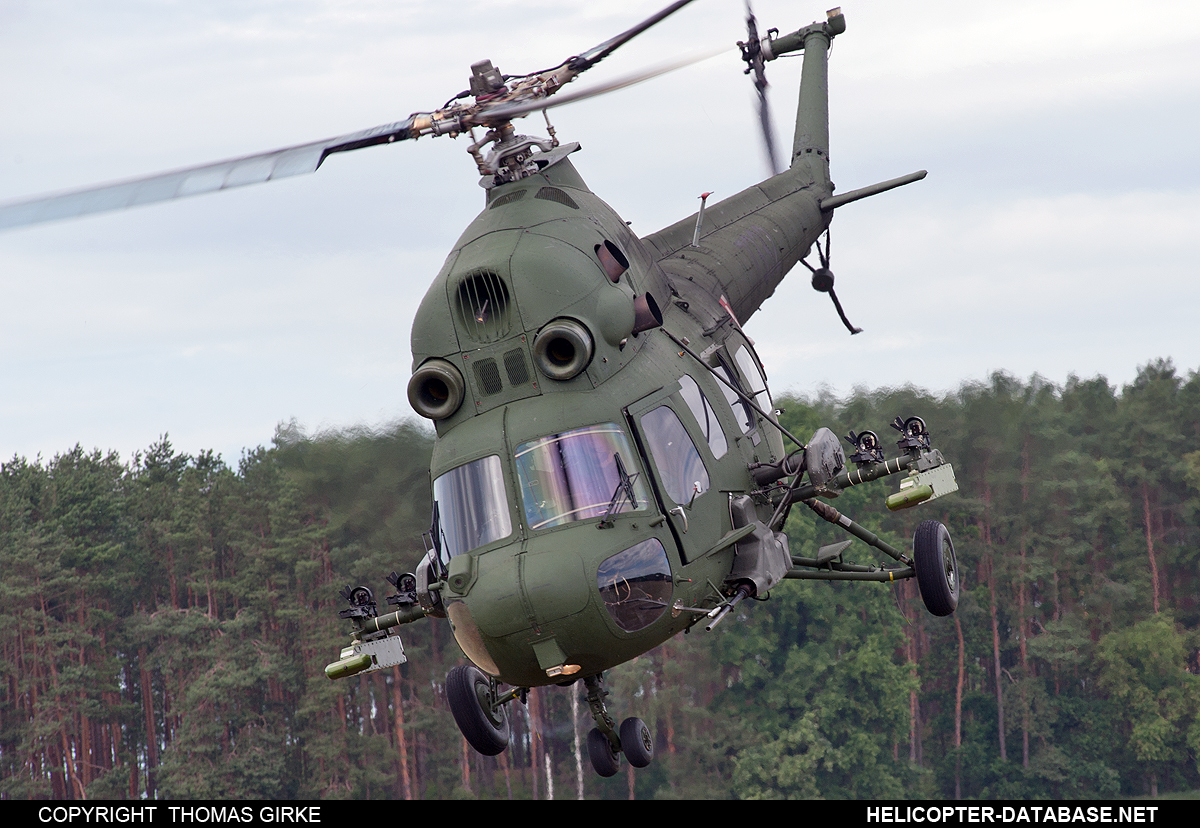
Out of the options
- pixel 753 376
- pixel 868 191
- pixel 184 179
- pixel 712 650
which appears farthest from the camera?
pixel 712 650

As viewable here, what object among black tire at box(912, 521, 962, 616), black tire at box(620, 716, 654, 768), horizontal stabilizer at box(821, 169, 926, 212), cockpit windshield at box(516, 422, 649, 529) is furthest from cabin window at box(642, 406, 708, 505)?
horizontal stabilizer at box(821, 169, 926, 212)

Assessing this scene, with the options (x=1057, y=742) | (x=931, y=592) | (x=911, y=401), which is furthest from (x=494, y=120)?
(x=1057, y=742)

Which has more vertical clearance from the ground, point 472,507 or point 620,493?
point 472,507

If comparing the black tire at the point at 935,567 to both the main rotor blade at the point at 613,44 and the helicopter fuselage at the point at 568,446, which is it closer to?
the helicopter fuselage at the point at 568,446

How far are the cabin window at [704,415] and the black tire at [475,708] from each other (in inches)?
141

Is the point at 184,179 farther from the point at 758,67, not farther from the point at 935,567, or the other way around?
the point at 758,67

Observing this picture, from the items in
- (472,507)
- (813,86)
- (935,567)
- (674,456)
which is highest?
(813,86)

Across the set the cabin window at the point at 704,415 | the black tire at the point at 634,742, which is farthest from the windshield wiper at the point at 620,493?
the black tire at the point at 634,742

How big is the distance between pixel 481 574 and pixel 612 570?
1175 mm

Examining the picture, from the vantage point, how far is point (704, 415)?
1506cm

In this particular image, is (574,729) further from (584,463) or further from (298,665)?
(584,463)

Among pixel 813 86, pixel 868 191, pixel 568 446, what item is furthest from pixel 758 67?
pixel 568 446

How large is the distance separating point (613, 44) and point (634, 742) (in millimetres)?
7107

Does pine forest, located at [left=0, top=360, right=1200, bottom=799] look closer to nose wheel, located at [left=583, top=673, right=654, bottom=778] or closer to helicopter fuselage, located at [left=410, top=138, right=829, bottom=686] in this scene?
nose wheel, located at [left=583, top=673, right=654, bottom=778]
